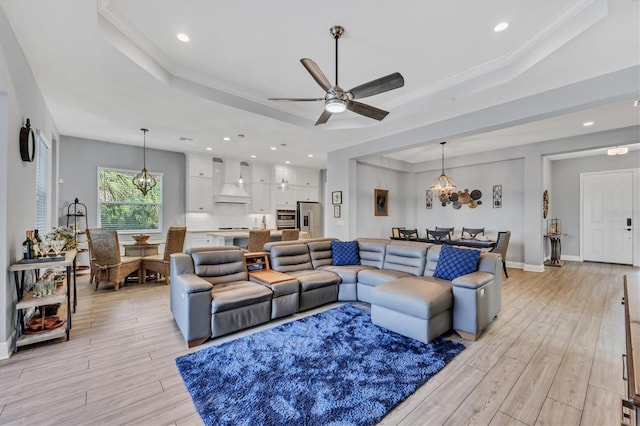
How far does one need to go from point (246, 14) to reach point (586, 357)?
439 centimetres

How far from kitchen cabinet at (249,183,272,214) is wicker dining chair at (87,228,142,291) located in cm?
411

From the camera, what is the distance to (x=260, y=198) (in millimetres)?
8609

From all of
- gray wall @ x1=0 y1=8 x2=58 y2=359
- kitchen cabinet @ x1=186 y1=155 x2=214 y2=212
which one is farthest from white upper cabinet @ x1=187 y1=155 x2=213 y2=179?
gray wall @ x1=0 y1=8 x2=58 y2=359

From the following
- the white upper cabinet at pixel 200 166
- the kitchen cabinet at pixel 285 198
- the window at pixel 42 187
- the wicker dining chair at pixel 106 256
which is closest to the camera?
the window at pixel 42 187

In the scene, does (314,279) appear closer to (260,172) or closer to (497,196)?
(260,172)

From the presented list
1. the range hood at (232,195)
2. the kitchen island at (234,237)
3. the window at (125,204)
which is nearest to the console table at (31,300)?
the kitchen island at (234,237)

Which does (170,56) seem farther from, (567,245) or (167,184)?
(567,245)

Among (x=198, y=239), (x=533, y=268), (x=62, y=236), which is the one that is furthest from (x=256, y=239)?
(x=533, y=268)

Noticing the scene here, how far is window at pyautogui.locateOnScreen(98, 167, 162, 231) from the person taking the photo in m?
6.46

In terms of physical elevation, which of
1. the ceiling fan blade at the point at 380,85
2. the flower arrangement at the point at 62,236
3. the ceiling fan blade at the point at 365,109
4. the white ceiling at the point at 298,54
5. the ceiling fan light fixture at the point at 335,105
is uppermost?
the white ceiling at the point at 298,54

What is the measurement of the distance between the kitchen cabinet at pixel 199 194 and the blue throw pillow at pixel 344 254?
4419 millimetres

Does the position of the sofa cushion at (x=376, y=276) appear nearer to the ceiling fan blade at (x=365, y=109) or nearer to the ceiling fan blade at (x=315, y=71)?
the ceiling fan blade at (x=365, y=109)

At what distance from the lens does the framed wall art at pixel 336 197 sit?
6.61 meters

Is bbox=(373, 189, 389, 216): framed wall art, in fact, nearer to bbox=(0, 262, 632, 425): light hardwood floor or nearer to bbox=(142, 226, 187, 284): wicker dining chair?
bbox=(0, 262, 632, 425): light hardwood floor
